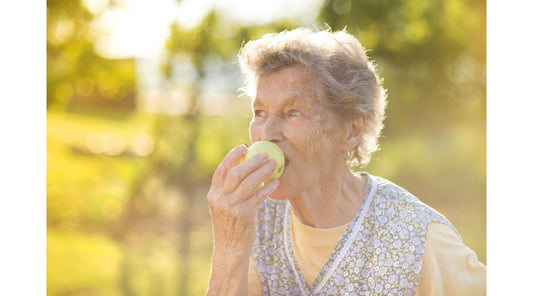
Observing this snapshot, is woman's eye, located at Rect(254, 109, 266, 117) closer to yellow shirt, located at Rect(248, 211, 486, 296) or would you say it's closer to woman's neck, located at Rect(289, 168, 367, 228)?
woman's neck, located at Rect(289, 168, 367, 228)

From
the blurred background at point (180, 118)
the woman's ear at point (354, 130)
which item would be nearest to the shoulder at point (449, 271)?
the woman's ear at point (354, 130)

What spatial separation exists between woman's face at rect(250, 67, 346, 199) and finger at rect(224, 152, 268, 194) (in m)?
0.18

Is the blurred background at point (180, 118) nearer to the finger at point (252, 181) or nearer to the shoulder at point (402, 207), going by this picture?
the shoulder at point (402, 207)

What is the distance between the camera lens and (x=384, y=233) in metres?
2.09

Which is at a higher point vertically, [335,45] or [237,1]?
[237,1]

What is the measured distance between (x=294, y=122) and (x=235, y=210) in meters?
0.45

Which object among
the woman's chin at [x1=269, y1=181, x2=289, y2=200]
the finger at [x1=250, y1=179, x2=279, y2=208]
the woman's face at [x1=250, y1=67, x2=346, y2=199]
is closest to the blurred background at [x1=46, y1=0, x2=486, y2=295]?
the woman's face at [x1=250, y1=67, x2=346, y2=199]

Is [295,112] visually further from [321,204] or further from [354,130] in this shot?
[321,204]

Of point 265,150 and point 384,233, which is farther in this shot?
point 384,233

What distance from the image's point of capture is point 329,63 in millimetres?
2068
